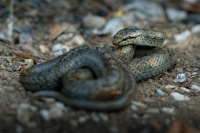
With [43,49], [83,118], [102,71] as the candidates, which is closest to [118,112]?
[83,118]

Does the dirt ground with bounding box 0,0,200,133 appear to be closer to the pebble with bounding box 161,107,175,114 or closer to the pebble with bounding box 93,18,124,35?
the pebble with bounding box 161,107,175,114

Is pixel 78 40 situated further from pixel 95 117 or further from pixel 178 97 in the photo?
pixel 95 117

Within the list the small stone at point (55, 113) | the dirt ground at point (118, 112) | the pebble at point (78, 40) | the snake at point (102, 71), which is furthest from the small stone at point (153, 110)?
the pebble at point (78, 40)

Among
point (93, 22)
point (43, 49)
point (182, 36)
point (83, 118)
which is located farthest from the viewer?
point (93, 22)

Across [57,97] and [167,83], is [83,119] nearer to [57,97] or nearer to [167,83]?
[57,97]

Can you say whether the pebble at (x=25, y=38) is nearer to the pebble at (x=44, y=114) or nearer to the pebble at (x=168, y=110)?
the pebble at (x=44, y=114)

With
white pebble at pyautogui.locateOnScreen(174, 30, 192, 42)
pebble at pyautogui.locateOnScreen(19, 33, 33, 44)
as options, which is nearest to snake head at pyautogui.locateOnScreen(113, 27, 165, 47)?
white pebble at pyautogui.locateOnScreen(174, 30, 192, 42)
